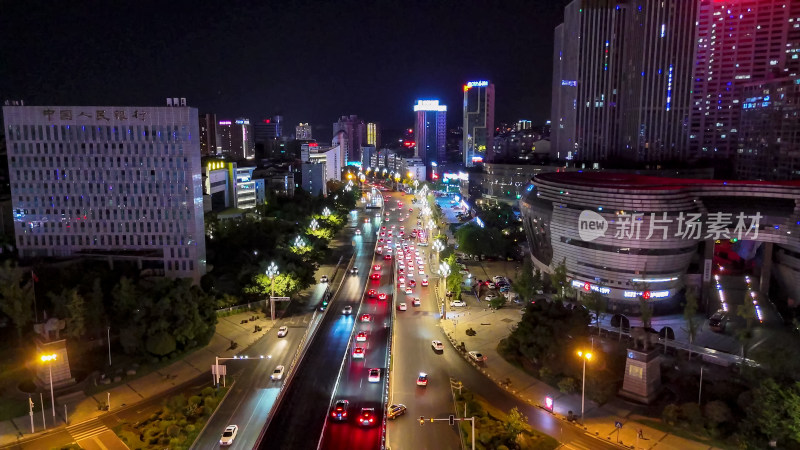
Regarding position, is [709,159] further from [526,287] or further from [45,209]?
[45,209]

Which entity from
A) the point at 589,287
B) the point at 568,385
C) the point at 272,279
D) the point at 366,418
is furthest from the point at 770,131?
the point at 366,418

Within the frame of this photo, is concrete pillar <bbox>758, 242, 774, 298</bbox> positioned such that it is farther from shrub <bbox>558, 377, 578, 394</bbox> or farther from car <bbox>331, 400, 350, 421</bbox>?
car <bbox>331, 400, 350, 421</bbox>

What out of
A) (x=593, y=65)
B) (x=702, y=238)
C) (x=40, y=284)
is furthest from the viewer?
(x=593, y=65)

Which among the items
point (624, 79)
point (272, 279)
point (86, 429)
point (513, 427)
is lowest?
point (86, 429)

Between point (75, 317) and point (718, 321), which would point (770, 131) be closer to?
point (718, 321)

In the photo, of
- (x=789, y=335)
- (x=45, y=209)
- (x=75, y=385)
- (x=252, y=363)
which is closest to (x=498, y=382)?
(x=252, y=363)

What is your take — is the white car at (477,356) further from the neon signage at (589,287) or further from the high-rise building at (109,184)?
the high-rise building at (109,184)
